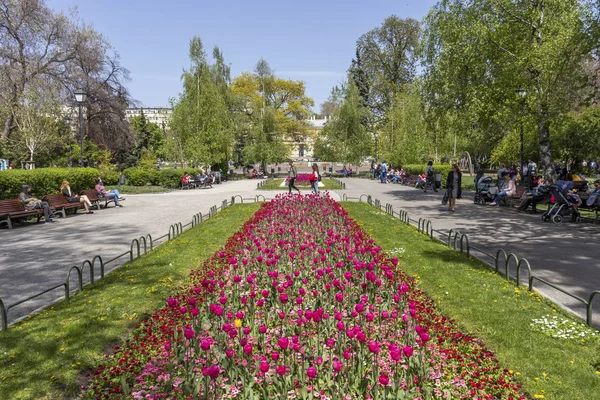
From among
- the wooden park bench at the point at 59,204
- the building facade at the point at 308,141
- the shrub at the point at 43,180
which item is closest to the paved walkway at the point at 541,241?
the wooden park bench at the point at 59,204

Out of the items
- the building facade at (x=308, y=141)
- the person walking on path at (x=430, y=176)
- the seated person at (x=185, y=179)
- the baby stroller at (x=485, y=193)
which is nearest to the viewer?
the baby stroller at (x=485, y=193)

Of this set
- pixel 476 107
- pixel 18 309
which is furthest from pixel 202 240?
pixel 476 107

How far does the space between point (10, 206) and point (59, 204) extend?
1990mm

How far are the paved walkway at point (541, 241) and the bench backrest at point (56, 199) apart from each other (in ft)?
40.5

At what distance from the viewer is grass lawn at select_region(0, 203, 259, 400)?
12.8 ft

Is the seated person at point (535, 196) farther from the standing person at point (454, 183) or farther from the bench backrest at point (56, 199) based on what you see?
the bench backrest at point (56, 199)

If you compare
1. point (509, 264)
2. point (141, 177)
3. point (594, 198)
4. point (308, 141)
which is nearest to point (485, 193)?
point (594, 198)

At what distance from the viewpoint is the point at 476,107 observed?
57.3 ft

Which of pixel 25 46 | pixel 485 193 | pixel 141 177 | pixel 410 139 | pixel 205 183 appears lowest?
pixel 485 193

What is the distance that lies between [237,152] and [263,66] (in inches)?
429

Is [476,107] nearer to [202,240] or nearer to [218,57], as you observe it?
[202,240]

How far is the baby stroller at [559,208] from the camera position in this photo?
12547mm

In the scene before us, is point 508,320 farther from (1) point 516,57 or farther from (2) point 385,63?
(2) point 385,63

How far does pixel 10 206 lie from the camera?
13273mm
